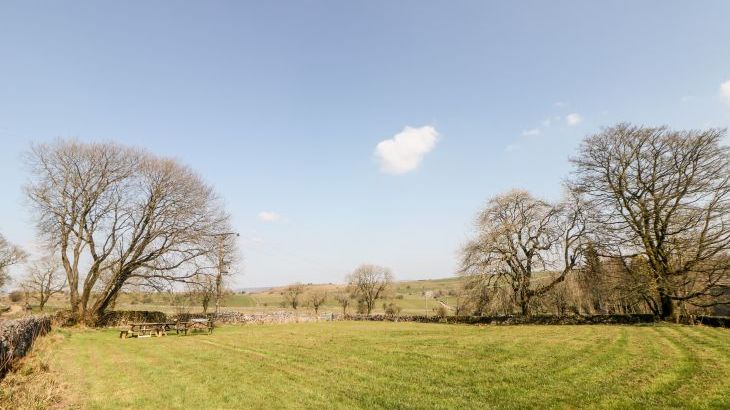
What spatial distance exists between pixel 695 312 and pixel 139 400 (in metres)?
33.0

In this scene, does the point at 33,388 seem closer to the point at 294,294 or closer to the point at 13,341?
the point at 13,341

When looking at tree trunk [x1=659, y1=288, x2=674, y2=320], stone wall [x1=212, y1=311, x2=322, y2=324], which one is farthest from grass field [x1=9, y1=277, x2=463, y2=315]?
tree trunk [x1=659, y1=288, x2=674, y2=320]

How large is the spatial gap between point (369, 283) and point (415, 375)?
195ft

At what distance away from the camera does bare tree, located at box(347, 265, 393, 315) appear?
225 feet

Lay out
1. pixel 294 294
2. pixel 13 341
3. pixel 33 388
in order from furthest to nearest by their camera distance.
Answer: pixel 294 294
pixel 13 341
pixel 33 388

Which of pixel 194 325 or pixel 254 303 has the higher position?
pixel 194 325

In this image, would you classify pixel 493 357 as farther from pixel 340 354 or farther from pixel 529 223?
pixel 529 223

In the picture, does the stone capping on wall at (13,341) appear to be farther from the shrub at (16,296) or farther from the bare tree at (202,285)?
the shrub at (16,296)

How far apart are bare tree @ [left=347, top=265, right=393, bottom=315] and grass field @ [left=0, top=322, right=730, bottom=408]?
176 feet

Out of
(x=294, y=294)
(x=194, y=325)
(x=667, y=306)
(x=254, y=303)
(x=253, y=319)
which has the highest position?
(x=667, y=306)

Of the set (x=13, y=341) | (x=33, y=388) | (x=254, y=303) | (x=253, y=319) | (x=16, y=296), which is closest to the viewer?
(x=33, y=388)

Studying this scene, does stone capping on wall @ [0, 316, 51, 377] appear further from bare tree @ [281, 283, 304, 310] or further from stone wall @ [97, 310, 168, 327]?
bare tree @ [281, 283, 304, 310]

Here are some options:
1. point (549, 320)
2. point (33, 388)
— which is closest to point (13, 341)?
point (33, 388)

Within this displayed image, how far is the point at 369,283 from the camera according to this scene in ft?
226
